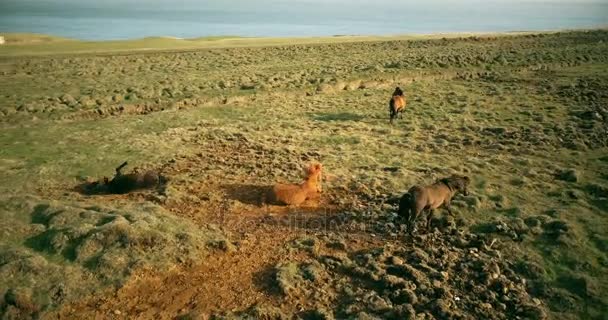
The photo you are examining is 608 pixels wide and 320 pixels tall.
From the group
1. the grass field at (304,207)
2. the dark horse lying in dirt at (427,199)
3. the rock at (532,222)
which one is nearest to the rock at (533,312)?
the grass field at (304,207)

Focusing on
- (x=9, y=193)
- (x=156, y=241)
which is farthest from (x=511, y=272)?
(x=9, y=193)

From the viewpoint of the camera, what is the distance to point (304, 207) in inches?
363

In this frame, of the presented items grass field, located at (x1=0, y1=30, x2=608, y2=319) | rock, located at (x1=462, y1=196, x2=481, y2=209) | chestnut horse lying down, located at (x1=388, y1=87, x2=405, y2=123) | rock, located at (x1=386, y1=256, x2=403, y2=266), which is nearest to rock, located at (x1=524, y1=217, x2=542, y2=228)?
grass field, located at (x1=0, y1=30, x2=608, y2=319)

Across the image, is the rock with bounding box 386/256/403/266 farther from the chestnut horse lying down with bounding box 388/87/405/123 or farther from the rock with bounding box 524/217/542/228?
the chestnut horse lying down with bounding box 388/87/405/123

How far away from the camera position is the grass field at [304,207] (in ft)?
21.2

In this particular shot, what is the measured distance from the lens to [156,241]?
7.41 meters

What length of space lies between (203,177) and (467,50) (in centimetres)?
2945

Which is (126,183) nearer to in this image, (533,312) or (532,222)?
(533,312)

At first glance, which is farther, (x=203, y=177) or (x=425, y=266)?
(x=203, y=177)

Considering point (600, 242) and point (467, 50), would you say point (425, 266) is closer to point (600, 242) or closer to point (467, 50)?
point (600, 242)

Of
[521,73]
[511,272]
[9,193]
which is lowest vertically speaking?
[511,272]

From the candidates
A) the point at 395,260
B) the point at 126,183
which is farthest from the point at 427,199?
the point at 126,183

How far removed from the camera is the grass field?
6473 millimetres

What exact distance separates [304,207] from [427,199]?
2.50m
